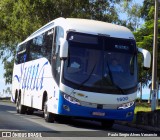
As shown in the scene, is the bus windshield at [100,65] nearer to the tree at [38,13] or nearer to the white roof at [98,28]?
the white roof at [98,28]

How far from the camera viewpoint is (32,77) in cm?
2250

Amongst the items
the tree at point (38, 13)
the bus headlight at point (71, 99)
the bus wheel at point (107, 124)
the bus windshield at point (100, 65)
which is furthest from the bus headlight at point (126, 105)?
the tree at point (38, 13)

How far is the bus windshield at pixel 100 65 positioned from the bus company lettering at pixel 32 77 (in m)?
3.08

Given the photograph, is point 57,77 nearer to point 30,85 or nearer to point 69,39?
point 69,39

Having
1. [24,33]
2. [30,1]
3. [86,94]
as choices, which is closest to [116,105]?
[86,94]

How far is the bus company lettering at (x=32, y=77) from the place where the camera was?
20.4 meters

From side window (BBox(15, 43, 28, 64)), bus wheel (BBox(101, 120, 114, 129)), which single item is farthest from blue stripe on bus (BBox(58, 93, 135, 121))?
side window (BBox(15, 43, 28, 64))

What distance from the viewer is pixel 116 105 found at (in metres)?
16.5

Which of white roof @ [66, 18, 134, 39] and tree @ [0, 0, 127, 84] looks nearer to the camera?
white roof @ [66, 18, 134, 39]

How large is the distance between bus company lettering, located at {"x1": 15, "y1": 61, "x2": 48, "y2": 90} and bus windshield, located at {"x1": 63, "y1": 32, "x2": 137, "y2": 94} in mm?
3081

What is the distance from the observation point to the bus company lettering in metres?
20.4

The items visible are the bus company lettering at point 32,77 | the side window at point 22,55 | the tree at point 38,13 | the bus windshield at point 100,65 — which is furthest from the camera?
Answer: the tree at point 38,13

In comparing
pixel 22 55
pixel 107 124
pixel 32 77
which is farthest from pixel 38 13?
pixel 107 124

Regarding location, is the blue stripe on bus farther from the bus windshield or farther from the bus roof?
the bus roof
